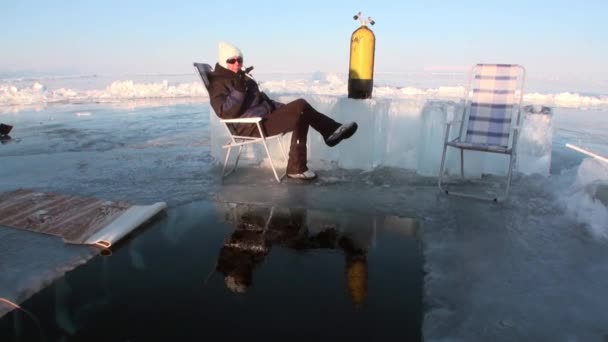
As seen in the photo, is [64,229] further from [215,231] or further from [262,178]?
[262,178]

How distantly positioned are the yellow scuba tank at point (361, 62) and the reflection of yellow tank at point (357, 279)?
2.52 metres

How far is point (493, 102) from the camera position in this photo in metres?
3.92

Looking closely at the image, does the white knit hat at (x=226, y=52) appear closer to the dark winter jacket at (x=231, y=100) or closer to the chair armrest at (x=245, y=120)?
the dark winter jacket at (x=231, y=100)

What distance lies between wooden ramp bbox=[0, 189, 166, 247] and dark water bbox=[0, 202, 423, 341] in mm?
150

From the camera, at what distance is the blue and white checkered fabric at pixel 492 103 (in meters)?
3.84

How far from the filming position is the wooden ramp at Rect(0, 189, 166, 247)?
8.27ft

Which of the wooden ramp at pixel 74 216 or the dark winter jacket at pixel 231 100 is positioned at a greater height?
the dark winter jacket at pixel 231 100

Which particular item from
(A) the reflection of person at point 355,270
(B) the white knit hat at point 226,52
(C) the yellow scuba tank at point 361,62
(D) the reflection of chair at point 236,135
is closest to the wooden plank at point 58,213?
(D) the reflection of chair at point 236,135

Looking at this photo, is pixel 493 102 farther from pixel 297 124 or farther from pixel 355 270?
pixel 355 270

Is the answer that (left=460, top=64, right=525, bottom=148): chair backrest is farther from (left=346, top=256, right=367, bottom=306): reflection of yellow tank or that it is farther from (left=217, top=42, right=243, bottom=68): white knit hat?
(left=217, top=42, right=243, bottom=68): white knit hat

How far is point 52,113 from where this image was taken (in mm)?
10250

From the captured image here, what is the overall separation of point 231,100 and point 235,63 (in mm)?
427

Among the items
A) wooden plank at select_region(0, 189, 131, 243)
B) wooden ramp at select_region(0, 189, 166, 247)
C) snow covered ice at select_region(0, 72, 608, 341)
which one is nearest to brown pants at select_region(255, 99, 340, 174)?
snow covered ice at select_region(0, 72, 608, 341)

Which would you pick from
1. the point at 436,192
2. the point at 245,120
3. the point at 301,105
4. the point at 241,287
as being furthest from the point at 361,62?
the point at 241,287
